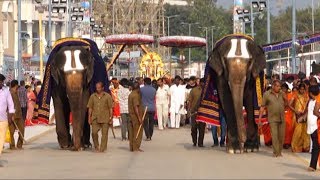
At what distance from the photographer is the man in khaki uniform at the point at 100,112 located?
66.3ft

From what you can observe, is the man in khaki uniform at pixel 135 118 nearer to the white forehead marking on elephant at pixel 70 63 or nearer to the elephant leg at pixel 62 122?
the white forehead marking on elephant at pixel 70 63

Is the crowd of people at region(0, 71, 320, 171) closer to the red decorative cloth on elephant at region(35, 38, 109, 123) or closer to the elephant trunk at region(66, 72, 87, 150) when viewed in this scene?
the elephant trunk at region(66, 72, 87, 150)

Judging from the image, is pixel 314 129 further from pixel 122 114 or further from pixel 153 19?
pixel 153 19

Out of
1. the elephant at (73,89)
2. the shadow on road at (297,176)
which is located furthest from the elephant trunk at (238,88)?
the shadow on road at (297,176)

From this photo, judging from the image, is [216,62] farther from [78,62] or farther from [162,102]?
[162,102]

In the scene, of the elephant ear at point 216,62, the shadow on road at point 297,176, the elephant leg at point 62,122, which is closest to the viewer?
the shadow on road at point 297,176

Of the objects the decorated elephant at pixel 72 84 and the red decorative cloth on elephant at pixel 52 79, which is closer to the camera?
the decorated elephant at pixel 72 84

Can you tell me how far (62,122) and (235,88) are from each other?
4680mm

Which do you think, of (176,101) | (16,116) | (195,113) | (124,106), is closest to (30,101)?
(176,101)

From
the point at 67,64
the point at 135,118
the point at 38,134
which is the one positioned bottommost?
the point at 38,134

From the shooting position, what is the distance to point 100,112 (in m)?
20.2

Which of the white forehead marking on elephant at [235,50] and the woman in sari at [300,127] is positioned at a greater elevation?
the white forehead marking on elephant at [235,50]

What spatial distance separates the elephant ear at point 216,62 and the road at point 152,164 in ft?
6.42

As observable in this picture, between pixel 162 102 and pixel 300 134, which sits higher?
pixel 162 102
